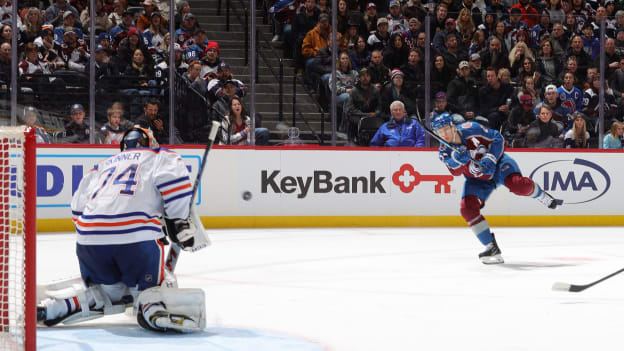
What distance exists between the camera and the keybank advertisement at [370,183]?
931 centimetres

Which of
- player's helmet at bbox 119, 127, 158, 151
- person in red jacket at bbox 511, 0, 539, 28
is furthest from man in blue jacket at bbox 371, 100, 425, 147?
player's helmet at bbox 119, 127, 158, 151

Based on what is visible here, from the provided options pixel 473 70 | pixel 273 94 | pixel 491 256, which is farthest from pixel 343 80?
pixel 491 256

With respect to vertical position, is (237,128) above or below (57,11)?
below

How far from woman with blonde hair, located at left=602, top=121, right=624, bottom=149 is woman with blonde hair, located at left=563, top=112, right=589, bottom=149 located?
0.80 feet

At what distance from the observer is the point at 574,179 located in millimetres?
9766

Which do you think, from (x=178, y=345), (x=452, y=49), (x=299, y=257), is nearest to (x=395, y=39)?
(x=452, y=49)

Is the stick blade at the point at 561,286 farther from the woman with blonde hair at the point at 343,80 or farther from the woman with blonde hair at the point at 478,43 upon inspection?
the woman with blonde hair at the point at 478,43

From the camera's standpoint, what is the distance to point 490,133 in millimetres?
6457

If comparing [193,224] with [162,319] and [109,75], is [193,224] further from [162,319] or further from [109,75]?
[109,75]

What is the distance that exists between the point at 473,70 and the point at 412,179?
1.45 m

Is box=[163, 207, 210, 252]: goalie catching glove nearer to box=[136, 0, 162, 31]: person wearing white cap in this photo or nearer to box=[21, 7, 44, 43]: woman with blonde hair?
box=[21, 7, 44, 43]: woman with blonde hair

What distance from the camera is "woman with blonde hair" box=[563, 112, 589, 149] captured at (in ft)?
32.1

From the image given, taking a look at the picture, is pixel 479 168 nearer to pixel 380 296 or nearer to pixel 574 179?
pixel 380 296

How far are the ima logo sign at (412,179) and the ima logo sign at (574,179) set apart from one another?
103cm
